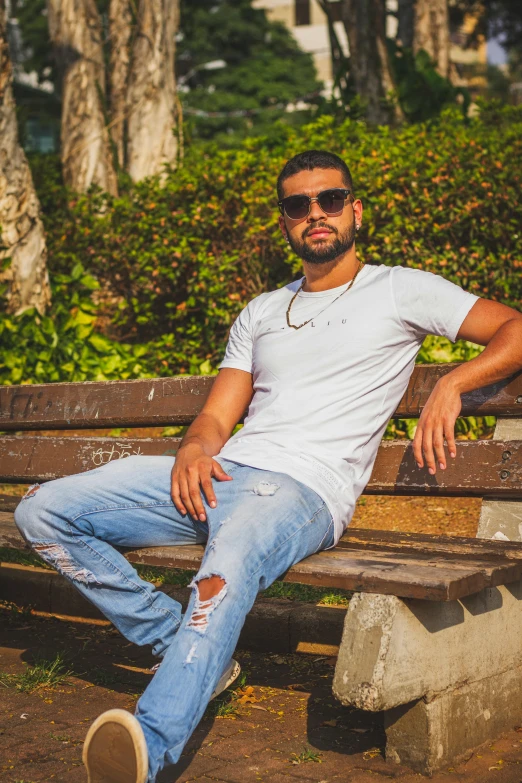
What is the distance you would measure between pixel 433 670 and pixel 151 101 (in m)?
8.30

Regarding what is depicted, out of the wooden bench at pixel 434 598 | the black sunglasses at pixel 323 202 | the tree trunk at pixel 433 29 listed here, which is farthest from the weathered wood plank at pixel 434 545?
the tree trunk at pixel 433 29

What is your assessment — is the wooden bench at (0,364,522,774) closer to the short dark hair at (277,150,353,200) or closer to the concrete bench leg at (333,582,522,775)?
the concrete bench leg at (333,582,522,775)

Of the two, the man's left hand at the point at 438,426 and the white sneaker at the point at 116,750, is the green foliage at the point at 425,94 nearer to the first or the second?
the man's left hand at the point at 438,426

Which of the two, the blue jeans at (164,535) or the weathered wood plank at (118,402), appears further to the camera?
the weathered wood plank at (118,402)

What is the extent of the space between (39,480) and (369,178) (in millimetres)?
3687

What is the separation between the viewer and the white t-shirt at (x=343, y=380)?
11.9 ft

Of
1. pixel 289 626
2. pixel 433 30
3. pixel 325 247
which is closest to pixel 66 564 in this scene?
pixel 289 626

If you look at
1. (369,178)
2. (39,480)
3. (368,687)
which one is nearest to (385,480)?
(368,687)

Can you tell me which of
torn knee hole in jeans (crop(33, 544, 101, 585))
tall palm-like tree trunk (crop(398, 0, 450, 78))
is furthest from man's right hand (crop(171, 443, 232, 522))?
tall palm-like tree trunk (crop(398, 0, 450, 78))

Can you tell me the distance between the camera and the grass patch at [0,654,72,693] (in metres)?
4.04

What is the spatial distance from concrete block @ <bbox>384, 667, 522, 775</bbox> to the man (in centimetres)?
59

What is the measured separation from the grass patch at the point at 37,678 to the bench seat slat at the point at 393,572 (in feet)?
2.70

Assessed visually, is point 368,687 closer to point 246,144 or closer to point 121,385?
point 121,385

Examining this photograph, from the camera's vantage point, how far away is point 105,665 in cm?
437
